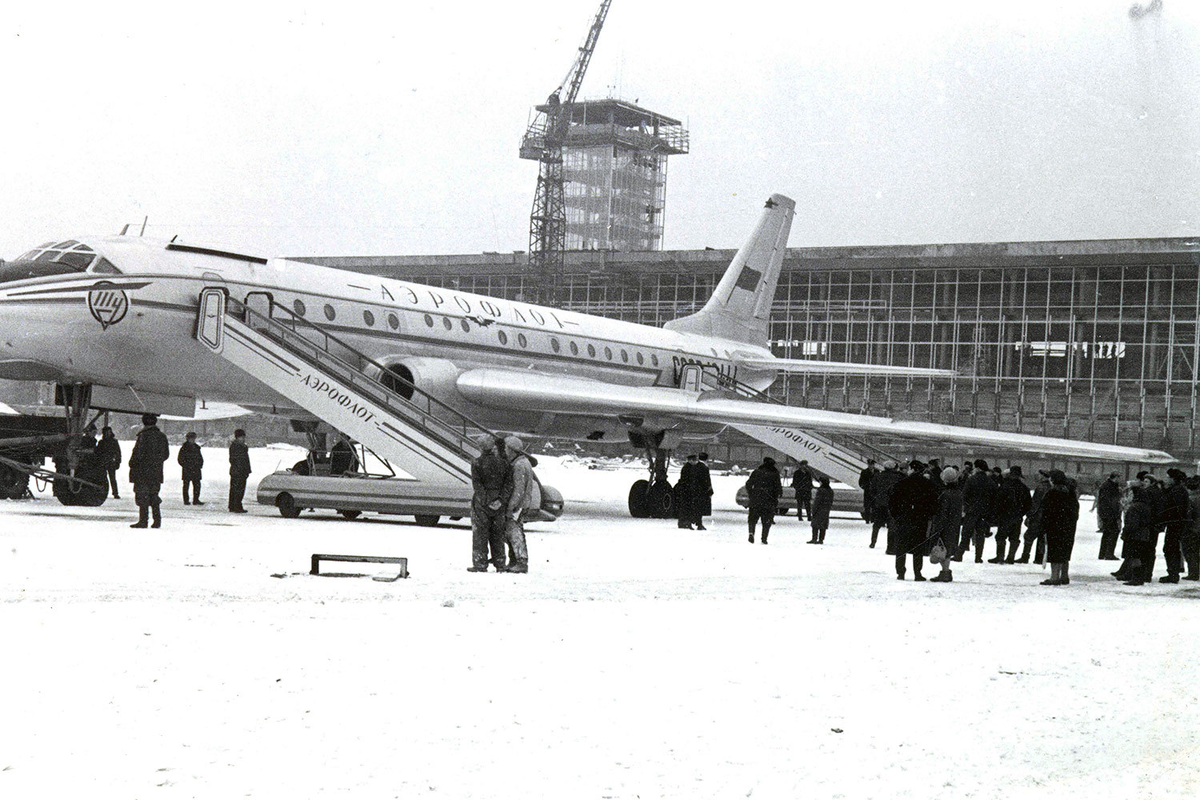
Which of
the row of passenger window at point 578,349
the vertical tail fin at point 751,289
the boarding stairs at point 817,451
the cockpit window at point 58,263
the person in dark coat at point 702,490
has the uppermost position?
the vertical tail fin at point 751,289

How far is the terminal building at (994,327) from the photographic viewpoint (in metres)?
49.7

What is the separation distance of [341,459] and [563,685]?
49.2 feet

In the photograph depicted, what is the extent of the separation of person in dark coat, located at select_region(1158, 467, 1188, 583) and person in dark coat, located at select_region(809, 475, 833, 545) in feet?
15.8

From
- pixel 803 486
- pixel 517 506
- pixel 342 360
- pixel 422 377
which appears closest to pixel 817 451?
pixel 803 486

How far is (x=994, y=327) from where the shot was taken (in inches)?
2112

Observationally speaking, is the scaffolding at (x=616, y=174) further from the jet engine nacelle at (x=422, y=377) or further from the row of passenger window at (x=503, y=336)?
the jet engine nacelle at (x=422, y=377)

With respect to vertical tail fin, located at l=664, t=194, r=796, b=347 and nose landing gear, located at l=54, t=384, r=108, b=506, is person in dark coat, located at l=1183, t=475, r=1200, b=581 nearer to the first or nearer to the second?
nose landing gear, located at l=54, t=384, r=108, b=506

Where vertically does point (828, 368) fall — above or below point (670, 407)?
above

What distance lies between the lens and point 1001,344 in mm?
53094

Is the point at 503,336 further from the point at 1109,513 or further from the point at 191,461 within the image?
the point at 1109,513

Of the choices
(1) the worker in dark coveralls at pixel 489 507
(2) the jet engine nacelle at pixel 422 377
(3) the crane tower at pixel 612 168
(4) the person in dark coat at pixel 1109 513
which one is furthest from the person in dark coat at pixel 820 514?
(3) the crane tower at pixel 612 168

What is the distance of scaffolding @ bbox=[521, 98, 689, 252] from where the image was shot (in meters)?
102

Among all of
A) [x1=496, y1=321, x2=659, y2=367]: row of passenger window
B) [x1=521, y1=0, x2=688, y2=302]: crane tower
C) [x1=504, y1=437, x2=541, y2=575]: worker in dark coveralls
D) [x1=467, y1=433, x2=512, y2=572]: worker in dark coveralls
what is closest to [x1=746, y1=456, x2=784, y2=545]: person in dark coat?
[x1=504, y1=437, x2=541, y2=575]: worker in dark coveralls

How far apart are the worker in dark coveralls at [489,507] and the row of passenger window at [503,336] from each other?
832 cm
